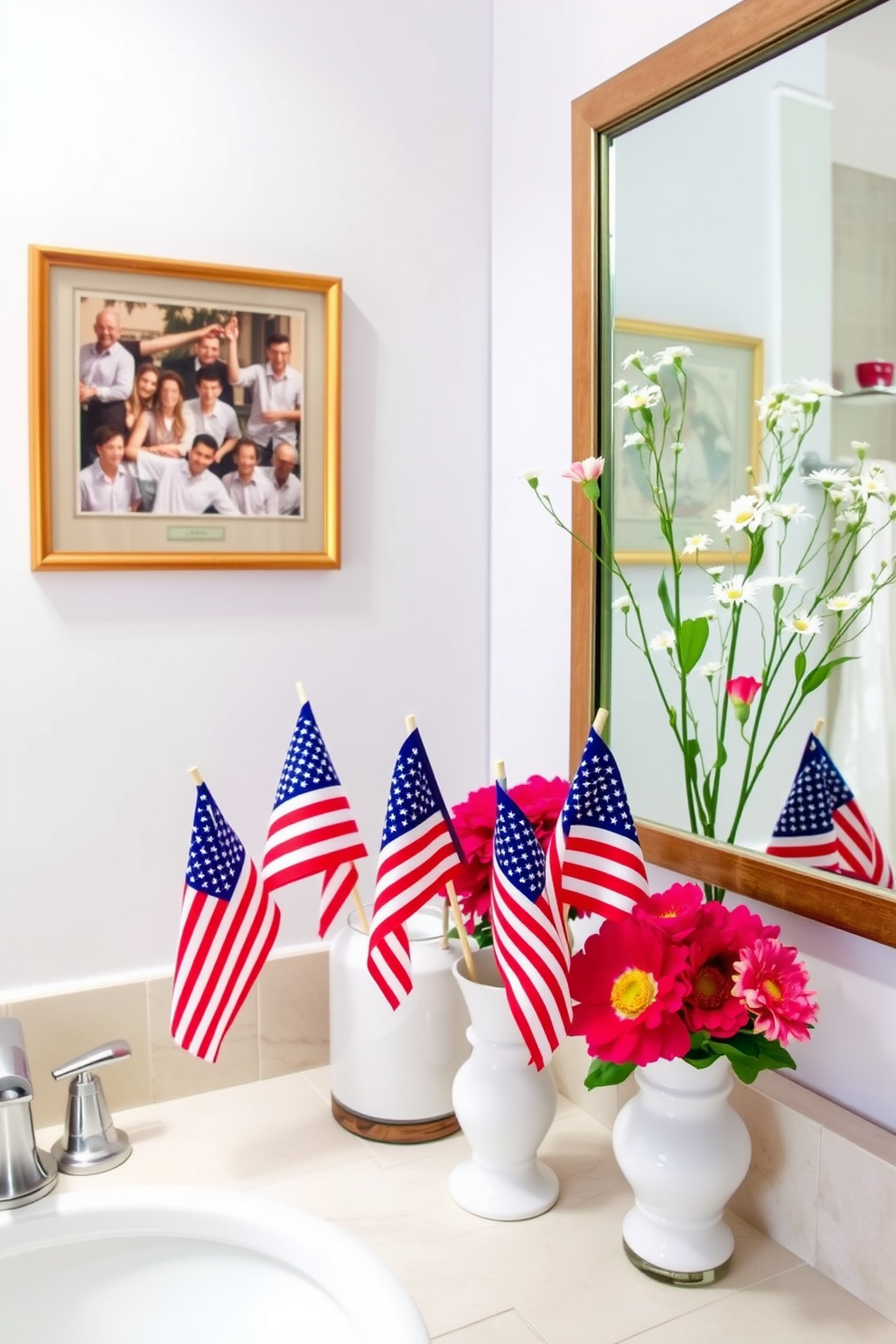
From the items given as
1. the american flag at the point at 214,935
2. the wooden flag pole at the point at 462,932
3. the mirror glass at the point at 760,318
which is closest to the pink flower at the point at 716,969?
the mirror glass at the point at 760,318

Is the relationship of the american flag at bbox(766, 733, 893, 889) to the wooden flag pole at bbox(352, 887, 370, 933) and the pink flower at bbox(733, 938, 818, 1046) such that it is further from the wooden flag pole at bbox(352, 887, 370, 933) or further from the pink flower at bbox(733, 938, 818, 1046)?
the wooden flag pole at bbox(352, 887, 370, 933)

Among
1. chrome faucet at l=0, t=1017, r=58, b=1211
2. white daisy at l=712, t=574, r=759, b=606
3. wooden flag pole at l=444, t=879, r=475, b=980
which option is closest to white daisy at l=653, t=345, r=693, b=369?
white daisy at l=712, t=574, r=759, b=606

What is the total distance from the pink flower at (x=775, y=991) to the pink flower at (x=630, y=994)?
45 mm

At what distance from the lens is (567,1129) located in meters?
1.20

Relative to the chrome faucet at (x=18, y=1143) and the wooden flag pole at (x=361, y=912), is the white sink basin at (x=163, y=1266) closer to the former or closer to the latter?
the chrome faucet at (x=18, y=1143)

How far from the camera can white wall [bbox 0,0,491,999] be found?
46.1 inches

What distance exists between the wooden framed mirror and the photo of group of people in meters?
0.33

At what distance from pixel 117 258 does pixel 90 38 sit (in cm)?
22

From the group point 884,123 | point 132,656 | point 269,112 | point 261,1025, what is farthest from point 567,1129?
point 269,112

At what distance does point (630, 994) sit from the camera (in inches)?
34.6

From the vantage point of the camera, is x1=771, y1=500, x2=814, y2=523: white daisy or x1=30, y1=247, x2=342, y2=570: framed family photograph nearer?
x1=771, y1=500, x2=814, y2=523: white daisy

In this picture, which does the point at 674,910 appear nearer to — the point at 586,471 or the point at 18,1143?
the point at 586,471

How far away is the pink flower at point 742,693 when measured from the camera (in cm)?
101

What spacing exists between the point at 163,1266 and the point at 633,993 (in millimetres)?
497
